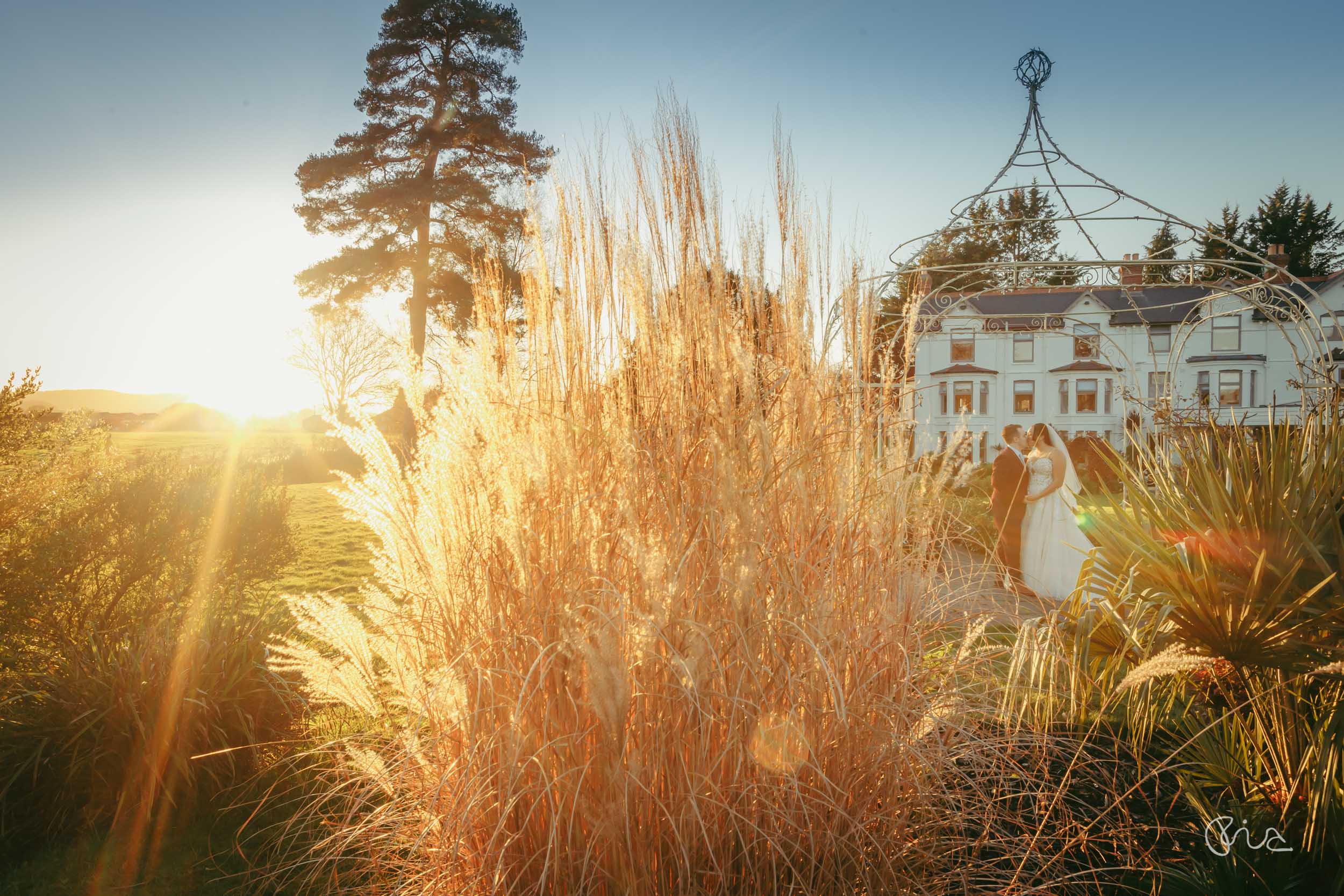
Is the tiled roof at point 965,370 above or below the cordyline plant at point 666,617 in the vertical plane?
above

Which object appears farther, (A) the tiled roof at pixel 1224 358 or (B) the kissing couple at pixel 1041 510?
(A) the tiled roof at pixel 1224 358

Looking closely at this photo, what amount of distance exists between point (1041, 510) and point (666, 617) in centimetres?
647

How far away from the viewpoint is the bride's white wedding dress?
656 centimetres

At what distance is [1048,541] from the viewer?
21.9 ft

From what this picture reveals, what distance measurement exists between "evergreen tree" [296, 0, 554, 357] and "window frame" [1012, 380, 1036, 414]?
80.9 feet

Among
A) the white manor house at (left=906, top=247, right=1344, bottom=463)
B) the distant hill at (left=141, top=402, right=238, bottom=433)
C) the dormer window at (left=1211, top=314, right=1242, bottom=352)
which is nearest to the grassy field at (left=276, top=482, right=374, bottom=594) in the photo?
the distant hill at (left=141, top=402, right=238, bottom=433)

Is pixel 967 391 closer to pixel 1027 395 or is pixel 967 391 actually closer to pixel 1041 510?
pixel 1027 395

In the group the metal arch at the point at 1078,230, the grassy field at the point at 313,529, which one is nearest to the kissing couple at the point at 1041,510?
the metal arch at the point at 1078,230

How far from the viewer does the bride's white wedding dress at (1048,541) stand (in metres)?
6.56

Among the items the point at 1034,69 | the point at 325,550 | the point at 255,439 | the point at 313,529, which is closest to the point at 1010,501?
the point at 1034,69

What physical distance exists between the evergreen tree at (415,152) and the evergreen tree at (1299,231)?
36.3 m

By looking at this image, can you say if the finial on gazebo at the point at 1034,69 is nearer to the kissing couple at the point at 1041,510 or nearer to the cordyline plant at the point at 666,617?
the kissing couple at the point at 1041,510

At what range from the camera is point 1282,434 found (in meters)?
2.64

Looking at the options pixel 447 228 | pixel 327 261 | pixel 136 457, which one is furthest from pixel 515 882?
pixel 327 261
